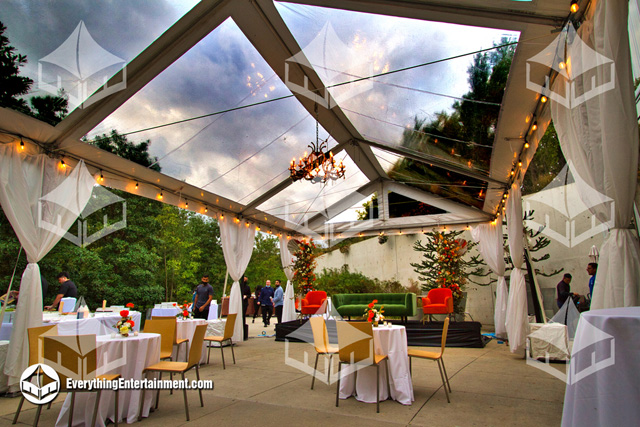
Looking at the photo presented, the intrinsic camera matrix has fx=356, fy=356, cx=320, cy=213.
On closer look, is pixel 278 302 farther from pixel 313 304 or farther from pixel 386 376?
pixel 386 376

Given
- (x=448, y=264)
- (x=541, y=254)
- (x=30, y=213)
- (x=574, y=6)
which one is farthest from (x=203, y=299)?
(x=541, y=254)

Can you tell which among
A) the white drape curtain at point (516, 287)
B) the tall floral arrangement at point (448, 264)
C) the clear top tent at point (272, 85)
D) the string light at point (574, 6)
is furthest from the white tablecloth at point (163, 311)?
the string light at point (574, 6)

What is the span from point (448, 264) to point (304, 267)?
4.39 metres

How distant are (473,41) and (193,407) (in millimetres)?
4991

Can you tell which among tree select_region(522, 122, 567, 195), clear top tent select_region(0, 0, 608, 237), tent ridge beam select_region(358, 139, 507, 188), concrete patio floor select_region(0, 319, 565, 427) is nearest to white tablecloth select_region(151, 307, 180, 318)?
clear top tent select_region(0, 0, 608, 237)

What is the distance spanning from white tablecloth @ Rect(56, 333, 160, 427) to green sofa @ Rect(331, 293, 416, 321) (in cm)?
619

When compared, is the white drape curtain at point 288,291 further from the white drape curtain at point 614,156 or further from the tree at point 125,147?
the white drape curtain at point 614,156

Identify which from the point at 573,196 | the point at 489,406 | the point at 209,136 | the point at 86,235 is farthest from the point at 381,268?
the point at 86,235

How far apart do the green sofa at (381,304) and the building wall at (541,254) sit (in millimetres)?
3594

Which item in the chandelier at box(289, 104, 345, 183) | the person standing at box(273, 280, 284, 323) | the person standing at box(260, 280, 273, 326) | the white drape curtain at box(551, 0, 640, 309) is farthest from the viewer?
the person standing at box(260, 280, 273, 326)

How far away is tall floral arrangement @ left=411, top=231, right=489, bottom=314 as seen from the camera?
1066 centimetres

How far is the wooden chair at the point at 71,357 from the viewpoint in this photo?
2977 millimetres

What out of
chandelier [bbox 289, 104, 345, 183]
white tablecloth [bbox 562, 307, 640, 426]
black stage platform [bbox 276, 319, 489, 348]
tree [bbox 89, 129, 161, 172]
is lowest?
black stage platform [bbox 276, 319, 489, 348]

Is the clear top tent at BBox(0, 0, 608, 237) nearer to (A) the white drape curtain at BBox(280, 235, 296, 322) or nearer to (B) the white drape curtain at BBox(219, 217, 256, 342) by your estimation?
(B) the white drape curtain at BBox(219, 217, 256, 342)
